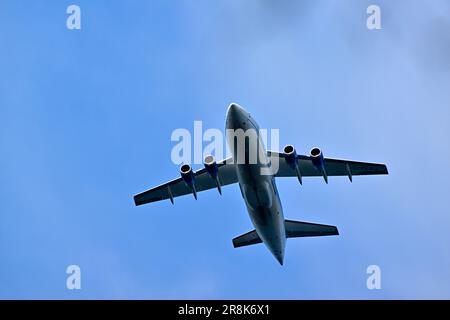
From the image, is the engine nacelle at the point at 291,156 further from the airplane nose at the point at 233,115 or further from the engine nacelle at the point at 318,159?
the airplane nose at the point at 233,115

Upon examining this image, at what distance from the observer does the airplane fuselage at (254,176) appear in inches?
1196

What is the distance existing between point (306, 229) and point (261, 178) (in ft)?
25.7

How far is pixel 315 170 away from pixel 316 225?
3.37 meters

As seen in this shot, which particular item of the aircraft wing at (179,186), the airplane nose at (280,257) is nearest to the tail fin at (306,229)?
the airplane nose at (280,257)

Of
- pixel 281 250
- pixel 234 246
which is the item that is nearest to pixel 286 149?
pixel 281 250

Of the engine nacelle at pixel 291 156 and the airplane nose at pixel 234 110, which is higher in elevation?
the airplane nose at pixel 234 110

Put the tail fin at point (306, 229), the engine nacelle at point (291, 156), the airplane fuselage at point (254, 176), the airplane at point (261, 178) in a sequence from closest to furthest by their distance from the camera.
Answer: the airplane fuselage at point (254, 176), the airplane at point (261, 178), the engine nacelle at point (291, 156), the tail fin at point (306, 229)

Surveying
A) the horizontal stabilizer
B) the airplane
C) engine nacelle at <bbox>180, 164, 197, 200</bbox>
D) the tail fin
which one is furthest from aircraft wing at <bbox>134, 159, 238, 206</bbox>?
the tail fin

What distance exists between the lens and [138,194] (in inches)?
1478

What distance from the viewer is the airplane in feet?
101

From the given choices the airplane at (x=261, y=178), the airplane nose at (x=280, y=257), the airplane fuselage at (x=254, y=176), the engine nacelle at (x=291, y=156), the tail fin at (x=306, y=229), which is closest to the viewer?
the airplane fuselage at (x=254, y=176)

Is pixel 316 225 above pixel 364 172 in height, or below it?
below

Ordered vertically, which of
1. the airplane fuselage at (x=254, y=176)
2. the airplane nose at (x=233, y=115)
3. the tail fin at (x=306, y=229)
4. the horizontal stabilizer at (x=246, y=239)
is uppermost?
the airplane nose at (x=233, y=115)
